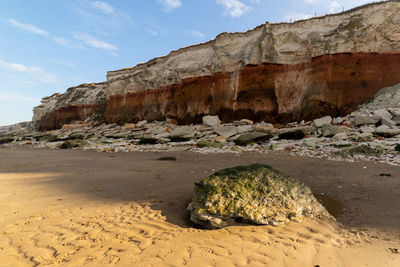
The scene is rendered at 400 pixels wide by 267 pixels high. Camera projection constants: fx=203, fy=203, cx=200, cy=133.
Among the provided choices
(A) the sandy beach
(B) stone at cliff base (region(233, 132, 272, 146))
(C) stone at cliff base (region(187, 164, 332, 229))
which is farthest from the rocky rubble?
(C) stone at cliff base (region(187, 164, 332, 229))

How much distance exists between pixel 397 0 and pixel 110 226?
21.7 metres

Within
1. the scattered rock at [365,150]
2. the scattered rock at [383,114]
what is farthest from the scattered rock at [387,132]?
the scattered rock at [365,150]

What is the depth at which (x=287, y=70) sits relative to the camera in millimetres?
17078

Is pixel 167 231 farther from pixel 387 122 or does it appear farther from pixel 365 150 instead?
pixel 387 122

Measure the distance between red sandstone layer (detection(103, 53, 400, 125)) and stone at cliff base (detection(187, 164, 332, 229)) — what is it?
46.2 ft

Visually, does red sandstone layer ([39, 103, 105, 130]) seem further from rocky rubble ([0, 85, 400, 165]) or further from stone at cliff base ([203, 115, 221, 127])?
stone at cliff base ([203, 115, 221, 127])

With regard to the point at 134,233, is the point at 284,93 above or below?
above

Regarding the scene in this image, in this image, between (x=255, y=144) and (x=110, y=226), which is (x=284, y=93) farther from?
(x=110, y=226)

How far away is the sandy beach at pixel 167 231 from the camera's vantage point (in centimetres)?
215

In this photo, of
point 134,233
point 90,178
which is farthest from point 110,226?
point 90,178

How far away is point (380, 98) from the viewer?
1363 centimetres

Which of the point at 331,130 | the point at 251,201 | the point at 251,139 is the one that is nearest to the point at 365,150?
the point at 331,130

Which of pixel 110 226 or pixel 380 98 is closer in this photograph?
pixel 110 226

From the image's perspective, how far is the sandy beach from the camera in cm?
215
